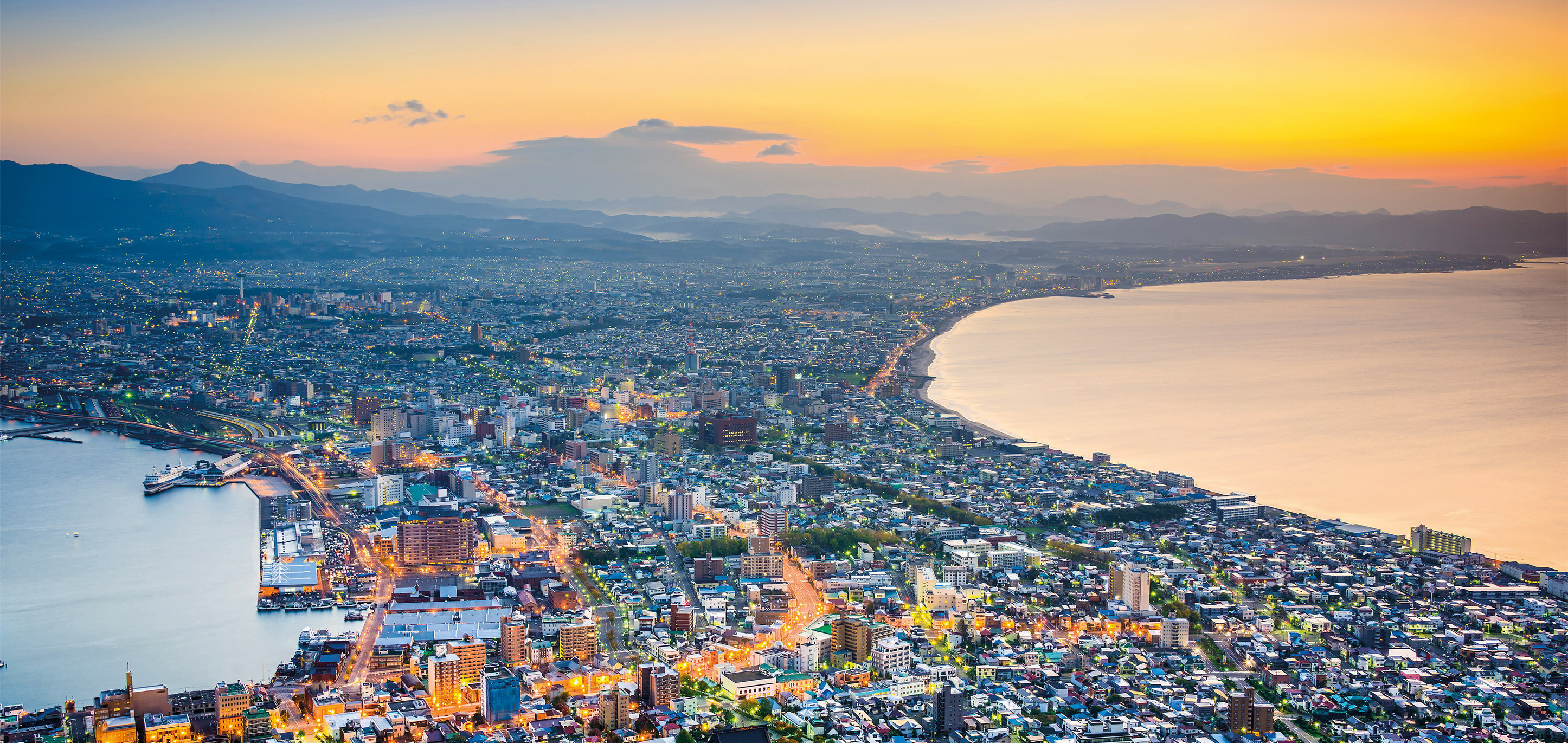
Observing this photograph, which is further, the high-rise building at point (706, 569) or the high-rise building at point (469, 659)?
the high-rise building at point (706, 569)

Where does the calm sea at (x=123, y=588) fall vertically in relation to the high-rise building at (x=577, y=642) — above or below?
below

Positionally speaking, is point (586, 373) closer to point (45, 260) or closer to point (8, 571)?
point (8, 571)

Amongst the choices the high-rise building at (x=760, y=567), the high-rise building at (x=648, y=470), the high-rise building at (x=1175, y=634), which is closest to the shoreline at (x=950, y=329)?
the high-rise building at (x=648, y=470)

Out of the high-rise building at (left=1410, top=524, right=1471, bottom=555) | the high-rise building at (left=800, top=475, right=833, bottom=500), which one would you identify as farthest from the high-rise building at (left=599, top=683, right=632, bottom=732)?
the high-rise building at (left=1410, top=524, right=1471, bottom=555)

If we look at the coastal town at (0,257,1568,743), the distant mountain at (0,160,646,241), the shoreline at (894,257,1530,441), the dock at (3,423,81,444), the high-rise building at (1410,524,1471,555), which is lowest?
the dock at (3,423,81,444)

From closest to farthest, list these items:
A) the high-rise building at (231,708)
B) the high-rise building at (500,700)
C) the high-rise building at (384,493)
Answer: the high-rise building at (231,708) → the high-rise building at (500,700) → the high-rise building at (384,493)

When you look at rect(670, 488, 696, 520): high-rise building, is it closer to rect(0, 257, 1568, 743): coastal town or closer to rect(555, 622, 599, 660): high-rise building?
rect(0, 257, 1568, 743): coastal town

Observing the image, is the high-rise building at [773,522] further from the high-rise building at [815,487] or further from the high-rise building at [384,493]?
the high-rise building at [384,493]

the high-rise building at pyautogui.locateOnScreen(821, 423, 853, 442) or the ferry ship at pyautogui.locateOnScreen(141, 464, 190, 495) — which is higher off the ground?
the high-rise building at pyautogui.locateOnScreen(821, 423, 853, 442)
